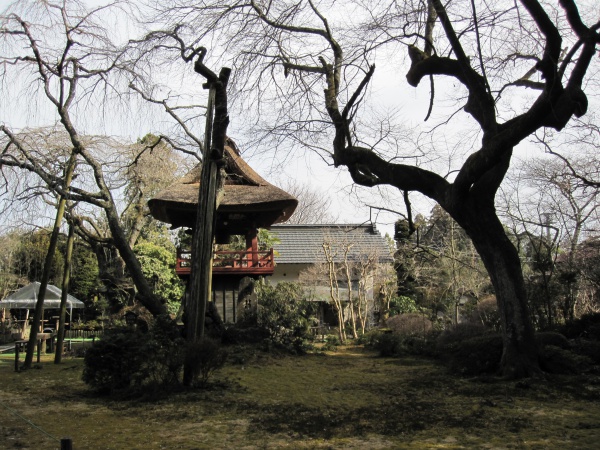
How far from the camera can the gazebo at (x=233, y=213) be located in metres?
17.2

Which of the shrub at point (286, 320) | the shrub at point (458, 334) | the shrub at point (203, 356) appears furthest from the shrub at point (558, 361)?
the shrub at point (286, 320)

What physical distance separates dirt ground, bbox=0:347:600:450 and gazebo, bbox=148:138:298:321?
7465 millimetres

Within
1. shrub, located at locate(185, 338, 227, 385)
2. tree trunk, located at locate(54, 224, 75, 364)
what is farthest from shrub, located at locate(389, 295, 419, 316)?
shrub, located at locate(185, 338, 227, 385)

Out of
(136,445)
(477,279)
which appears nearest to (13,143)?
(136,445)

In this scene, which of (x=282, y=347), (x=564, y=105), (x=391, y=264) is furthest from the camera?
(x=391, y=264)

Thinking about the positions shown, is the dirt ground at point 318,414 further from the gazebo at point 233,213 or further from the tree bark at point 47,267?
the gazebo at point 233,213

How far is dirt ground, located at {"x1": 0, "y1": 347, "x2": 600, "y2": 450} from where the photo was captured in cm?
544

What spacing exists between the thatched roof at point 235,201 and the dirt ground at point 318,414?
291 inches

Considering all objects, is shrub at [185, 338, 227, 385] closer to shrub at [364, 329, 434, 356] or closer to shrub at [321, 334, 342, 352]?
shrub at [364, 329, 434, 356]

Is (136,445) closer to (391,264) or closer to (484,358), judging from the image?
(484,358)

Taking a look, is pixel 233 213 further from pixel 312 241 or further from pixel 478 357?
pixel 312 241

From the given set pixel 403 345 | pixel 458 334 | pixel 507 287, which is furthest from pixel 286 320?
pixel 507 287

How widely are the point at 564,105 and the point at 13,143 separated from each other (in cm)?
1292

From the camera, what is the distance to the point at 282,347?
52.7 feet
